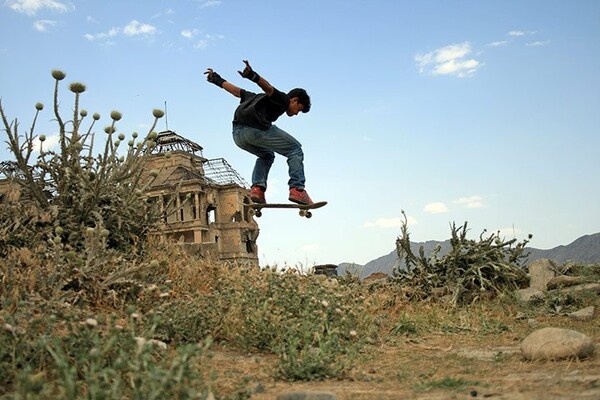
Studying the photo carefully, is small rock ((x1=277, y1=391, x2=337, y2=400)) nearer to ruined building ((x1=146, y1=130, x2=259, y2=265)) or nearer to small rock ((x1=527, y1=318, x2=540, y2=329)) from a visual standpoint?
small rock ((x1=527, y1=318, x2=540, y2=329))

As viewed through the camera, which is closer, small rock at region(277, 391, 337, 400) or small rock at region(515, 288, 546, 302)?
small rock at region(277, 391, 337, 400)

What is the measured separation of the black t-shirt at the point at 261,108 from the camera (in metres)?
7.04

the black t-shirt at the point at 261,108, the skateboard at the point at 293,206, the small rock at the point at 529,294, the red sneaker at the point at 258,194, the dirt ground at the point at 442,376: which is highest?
the black t-shirt at the point at 261,108

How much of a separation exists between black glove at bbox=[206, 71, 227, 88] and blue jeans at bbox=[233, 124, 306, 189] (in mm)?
556

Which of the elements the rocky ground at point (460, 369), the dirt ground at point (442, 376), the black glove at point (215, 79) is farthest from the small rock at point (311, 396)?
the black glove at point (215, 79)

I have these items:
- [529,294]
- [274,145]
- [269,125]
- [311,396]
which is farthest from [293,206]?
[311,396]

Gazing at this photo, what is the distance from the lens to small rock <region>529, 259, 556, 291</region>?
874cm

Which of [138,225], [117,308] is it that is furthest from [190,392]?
[138,225]

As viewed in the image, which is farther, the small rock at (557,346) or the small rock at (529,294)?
the small rock at (529,294)

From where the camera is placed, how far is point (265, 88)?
673cm

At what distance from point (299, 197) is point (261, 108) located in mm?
1206

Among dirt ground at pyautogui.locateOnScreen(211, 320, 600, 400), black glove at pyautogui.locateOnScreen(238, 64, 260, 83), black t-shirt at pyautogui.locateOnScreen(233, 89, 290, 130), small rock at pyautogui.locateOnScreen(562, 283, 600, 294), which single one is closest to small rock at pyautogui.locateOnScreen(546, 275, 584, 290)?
small rock at pyautogui.locateOnScreen(562, 283, 600, 294)

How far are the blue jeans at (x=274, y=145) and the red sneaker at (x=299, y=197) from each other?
52 mm

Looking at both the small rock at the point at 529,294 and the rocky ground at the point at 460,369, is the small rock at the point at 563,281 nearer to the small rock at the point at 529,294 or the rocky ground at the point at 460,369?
the small rock at the point at 529,294
